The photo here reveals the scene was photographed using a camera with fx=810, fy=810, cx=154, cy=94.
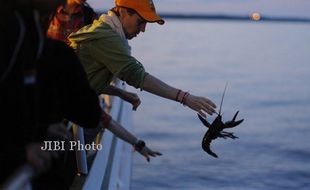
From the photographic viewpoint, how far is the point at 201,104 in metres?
4.40

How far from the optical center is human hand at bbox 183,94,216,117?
4.35 m

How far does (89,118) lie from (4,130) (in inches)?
25.6

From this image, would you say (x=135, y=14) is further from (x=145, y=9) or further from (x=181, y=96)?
(x=181, y=96)

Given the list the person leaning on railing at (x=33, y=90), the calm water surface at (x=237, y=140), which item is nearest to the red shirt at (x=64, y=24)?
the person leaning on railing at (x=33, y=90)

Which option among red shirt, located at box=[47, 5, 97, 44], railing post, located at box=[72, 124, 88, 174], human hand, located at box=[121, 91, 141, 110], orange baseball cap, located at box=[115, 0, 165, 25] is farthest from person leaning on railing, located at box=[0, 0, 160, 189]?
railing post, located at box=[72, 124, 88, 174]

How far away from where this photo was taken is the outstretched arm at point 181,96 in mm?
4375

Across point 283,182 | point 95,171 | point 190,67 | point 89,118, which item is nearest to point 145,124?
point 283,182

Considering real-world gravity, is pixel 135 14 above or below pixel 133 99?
above

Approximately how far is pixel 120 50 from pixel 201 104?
59 cm

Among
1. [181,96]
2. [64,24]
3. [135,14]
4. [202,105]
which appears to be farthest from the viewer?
[64,24]

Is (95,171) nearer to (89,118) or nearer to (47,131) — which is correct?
(89,118)

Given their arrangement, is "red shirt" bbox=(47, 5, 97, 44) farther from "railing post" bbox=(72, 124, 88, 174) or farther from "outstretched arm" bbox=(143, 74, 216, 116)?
"outstretched arm" bbox=(143, 74, 216, 116)

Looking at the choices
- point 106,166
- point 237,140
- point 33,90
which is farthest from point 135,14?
point 237,140

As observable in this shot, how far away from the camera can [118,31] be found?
15.6 feet
